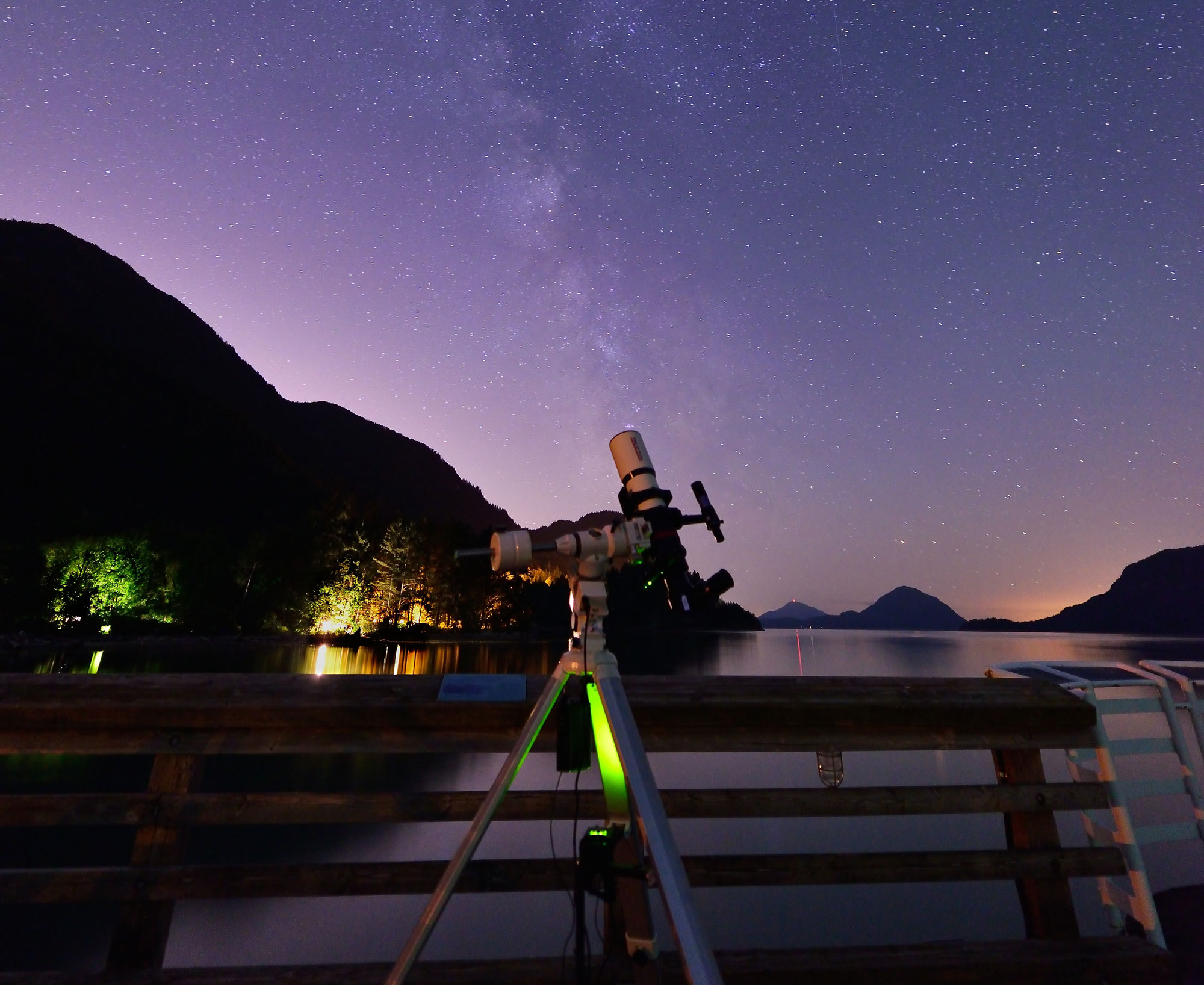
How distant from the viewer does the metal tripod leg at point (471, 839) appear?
1588 millimetres

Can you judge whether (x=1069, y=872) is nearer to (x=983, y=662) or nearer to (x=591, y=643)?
(x=591, y=643)

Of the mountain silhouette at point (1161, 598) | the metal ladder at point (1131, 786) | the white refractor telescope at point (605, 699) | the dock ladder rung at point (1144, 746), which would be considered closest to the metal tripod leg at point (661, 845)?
the white refractor telescope at point (605, 699)

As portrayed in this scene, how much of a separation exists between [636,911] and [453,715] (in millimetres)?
1052

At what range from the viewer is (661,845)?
51.6 inches

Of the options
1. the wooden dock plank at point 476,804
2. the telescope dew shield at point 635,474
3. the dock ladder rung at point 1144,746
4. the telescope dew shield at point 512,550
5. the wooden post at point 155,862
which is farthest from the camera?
the dock ladder rung at point 1144,746

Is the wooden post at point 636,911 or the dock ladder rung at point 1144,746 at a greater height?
the dock ladder rung at point 1144,746

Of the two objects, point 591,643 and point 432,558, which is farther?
point 432,558

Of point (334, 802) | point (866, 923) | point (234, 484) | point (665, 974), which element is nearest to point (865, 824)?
point (866, 923)

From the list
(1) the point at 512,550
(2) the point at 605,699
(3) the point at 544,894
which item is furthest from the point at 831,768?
(3) the point at 544,894

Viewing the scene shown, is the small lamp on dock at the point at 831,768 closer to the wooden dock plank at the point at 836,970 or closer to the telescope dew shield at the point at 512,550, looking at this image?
the wooden dock plank at the point at 836,970

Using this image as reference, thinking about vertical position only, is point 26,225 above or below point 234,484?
above

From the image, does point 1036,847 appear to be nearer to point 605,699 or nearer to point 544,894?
point 605,699

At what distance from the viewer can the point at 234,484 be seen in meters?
96.9

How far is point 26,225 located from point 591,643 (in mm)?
256116
